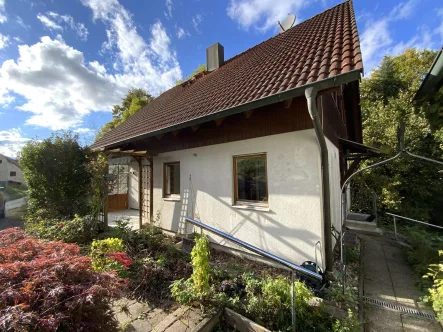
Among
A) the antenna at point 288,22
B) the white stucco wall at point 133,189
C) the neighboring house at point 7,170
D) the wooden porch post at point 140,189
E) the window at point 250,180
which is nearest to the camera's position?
Answer: the window at point 250,180

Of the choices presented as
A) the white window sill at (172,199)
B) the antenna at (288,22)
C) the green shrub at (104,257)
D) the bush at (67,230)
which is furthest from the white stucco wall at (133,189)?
the antenna at (288,22)

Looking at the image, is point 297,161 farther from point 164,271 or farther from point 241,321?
point 164,271

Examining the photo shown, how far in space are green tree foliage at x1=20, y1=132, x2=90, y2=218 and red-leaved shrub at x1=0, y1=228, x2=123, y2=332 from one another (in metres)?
5.91

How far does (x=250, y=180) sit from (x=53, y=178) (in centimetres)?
703

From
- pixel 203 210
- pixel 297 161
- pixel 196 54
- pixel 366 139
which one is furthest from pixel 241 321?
pixel 366 139

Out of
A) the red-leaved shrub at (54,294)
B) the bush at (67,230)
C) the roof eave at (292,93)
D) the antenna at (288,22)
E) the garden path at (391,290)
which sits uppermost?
the antenna at (288,22)

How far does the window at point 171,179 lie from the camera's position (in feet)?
22.1

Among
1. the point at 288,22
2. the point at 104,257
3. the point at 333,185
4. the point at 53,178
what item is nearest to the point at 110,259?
the point at 104,257

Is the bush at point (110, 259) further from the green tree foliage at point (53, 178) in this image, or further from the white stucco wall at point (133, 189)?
→ the white stucco wall at point (133, 189)

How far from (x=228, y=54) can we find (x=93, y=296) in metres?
12.1

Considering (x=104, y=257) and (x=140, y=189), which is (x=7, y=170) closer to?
(x=140, y=189)

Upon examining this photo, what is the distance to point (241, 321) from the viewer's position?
8.14ft

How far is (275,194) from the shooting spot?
4277 mm

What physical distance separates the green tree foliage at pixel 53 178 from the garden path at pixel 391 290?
8.22 meters
